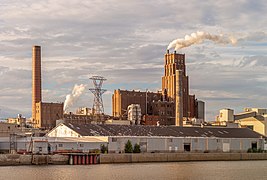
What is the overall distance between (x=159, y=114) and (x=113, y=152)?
128 ft

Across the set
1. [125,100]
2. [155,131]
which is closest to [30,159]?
[155,131]

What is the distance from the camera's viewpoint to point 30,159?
5888 centimetres

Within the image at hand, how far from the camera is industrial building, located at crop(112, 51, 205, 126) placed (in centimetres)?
10625

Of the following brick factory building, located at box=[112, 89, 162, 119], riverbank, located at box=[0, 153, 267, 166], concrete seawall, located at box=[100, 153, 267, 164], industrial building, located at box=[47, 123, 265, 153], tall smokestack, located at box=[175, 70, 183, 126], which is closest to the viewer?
riverbank, located at box=[0, 153, 267, 166]

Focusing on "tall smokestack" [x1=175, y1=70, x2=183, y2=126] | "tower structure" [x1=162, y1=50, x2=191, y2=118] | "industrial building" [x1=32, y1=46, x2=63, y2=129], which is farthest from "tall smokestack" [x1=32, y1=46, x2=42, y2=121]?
"tall smokestack" [x1=175, y1=70, x2=183, y2=126]

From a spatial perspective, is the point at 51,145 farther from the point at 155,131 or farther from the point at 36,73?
the point at 36,73

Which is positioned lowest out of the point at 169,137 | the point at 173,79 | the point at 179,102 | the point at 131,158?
the point at 131,158

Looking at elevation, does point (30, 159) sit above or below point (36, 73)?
below

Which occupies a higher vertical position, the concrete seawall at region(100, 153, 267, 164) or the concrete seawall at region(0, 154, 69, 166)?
the concrete seawall at region(0, 154, 69, 166)

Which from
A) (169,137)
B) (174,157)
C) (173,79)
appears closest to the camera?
(174,157)

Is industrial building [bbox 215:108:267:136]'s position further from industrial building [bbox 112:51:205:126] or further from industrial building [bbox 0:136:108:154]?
industrial building [bbox 0:136:108:154]

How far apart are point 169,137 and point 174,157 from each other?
4664mm

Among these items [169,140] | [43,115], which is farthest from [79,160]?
[43,115]

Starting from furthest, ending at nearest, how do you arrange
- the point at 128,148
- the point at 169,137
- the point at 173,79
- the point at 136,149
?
the point at 173,79
the point at 169,137
the point at 136,149
the point at 128,148
